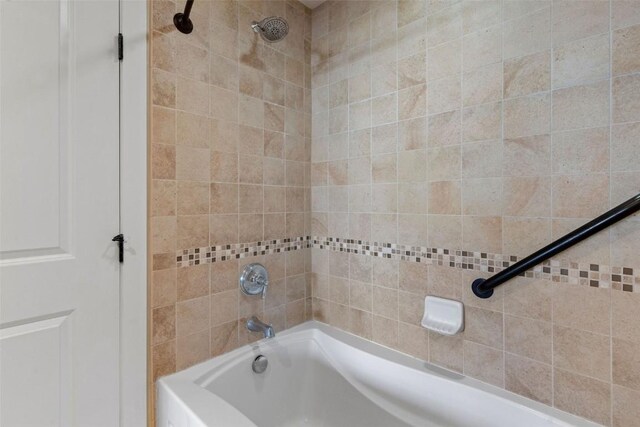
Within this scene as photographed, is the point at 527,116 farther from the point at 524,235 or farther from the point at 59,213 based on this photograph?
the point at 59,213

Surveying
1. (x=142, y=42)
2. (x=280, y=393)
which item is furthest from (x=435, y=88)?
(x=280, y=393)

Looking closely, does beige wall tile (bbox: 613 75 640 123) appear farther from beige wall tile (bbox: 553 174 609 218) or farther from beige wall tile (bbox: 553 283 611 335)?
beige wall tile (bbox: 553 283 611 335)

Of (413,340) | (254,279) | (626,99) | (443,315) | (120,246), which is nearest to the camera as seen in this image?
(626,99)

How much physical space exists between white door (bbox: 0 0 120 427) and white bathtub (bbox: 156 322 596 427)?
1.04 feet

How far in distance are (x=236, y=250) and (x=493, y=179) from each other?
3.82ft

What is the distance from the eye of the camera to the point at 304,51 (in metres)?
1.87

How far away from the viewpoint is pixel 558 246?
1.07m

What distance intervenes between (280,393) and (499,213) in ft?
4.35

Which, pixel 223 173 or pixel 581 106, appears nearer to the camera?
pixel 581 106

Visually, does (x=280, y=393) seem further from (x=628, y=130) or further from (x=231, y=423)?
(x=628, y=130)

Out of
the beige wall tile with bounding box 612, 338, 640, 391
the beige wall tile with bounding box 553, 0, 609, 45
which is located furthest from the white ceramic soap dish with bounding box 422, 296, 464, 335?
the beige wall tile with bounding box 553, 0, 609, 45

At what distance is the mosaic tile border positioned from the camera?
1.04 metres

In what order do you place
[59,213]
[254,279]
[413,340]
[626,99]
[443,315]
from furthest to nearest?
[254,279] < [413,340] < [443,315] < [59,213] < [626,99]

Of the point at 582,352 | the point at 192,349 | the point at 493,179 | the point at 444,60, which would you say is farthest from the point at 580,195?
the point at 192,349
